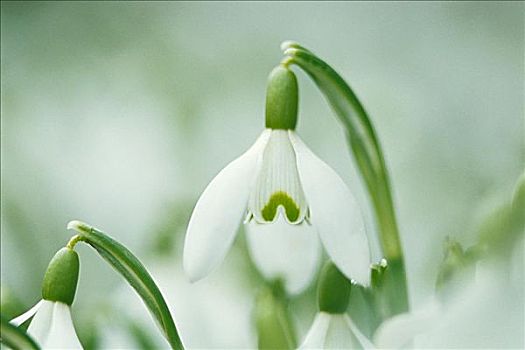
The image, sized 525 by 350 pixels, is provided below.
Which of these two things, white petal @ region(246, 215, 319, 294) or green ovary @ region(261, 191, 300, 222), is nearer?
green ovary @ region(261, 191, 300, 222)

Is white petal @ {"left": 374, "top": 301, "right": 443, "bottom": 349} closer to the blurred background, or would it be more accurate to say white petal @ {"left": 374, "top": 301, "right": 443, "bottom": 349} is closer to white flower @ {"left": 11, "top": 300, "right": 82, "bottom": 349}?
white flower @ {"left": 11, "top": 300, "right": 82, "bottom": 349}

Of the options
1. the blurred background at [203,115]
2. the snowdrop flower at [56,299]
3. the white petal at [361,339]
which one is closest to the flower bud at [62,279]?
the snowdrop flower at [56,299]

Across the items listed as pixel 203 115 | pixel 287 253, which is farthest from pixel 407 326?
pixel 203 115

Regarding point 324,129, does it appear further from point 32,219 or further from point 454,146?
point 32,219

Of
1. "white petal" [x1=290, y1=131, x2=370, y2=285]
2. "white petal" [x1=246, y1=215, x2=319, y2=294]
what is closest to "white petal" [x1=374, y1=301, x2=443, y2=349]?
"white petal" [x1=290, y1=131, x2=370, y2=285]

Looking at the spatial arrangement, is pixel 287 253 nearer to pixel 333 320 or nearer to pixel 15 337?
pixel 333 320

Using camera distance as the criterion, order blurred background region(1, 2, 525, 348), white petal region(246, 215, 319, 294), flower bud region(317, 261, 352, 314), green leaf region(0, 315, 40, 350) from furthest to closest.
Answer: blurred background region(1, 2, 525, 348) → white petal region(246, 215, 319, 294) → flower bud region(317, 261, 352, 314) → green leaf region(0, 315, 40, 350)

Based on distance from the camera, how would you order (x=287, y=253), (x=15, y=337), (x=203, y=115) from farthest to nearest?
(x=203, y=115)
(x=287, y=253)
(x=15, y=337)

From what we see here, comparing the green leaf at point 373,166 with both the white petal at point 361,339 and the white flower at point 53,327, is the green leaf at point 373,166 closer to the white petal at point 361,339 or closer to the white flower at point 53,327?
the white petal at point 361,339
